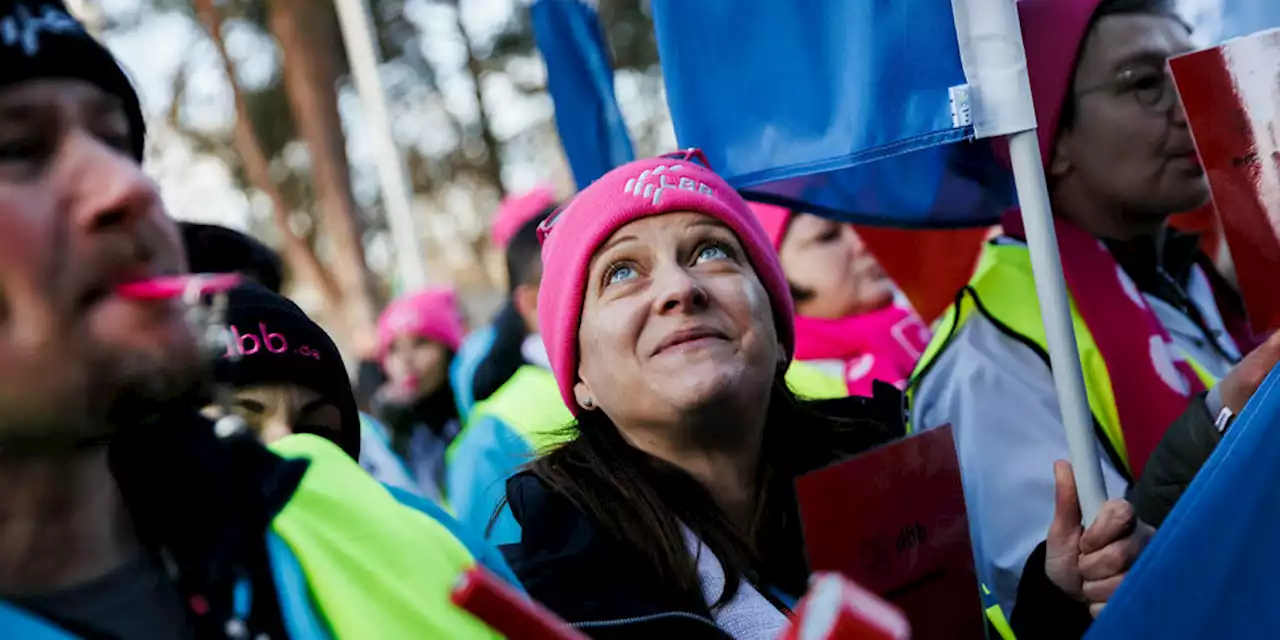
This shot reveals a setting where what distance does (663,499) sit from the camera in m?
1.76

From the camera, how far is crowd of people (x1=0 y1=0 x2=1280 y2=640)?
3.40 feet

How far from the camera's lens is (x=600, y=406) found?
188cm

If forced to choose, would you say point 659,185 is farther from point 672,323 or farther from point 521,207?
point 521,207

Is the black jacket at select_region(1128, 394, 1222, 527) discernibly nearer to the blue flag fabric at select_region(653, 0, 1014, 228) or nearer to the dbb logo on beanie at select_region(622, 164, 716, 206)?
the blue flag fabric at select_region(653, 0, 1014, 228)

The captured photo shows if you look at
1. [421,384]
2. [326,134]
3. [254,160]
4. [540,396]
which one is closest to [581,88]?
[540,396]

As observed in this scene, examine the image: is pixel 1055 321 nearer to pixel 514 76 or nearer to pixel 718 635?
pixel 718 635

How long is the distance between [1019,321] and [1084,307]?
131mm

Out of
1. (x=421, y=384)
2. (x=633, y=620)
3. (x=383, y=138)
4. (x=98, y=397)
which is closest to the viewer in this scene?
(x=98, y=397)

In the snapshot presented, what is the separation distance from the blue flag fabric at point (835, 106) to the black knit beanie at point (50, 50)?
116 centimetres

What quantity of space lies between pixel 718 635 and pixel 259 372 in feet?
3.32

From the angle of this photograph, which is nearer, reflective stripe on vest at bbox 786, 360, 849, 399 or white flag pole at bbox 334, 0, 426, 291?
reflective stripe on vest at bbox 786, 360, 849, 399

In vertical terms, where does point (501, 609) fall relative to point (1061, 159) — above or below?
below

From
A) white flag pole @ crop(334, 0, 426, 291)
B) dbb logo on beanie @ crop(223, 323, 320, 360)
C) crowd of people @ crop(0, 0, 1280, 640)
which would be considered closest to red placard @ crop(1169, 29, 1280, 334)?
crowd of people @ crop(0, 0, 1280, 640)

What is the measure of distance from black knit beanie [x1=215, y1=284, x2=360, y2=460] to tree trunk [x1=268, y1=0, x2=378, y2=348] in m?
9.11
